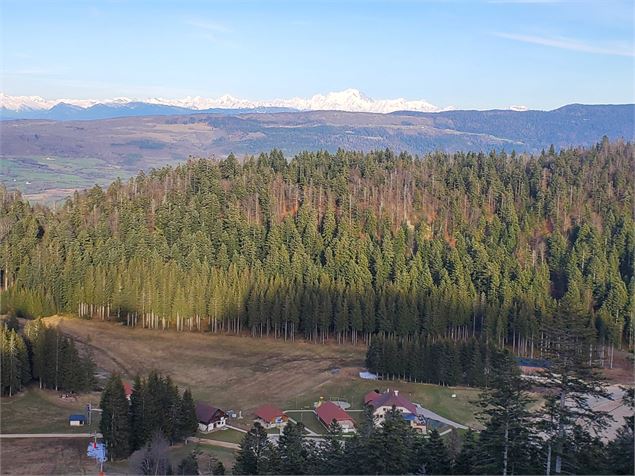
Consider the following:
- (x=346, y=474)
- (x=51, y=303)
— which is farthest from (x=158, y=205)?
(x=346, y=474)

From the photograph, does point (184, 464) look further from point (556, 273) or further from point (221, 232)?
point (556, 273)

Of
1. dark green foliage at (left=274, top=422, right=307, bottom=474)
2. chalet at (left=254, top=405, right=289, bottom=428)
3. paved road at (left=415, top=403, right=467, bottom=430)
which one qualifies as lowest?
paved road at (left=415, top=403, right=467, bottom=430)

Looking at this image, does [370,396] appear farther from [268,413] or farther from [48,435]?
[48,435]

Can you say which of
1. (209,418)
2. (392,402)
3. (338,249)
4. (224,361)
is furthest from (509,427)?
(338,249)

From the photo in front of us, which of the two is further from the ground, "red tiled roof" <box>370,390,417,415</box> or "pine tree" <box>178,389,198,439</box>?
"pine tree" <box>178,389,198,439</box>

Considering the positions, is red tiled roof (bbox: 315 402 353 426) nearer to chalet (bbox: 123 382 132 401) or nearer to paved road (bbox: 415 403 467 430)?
paved road (bbox: 415 403 467 430)

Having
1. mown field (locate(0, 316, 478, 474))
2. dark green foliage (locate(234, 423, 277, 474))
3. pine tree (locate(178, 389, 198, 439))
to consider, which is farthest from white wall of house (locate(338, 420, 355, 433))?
dark green foliage (locate(234, 423, 277, 474))
